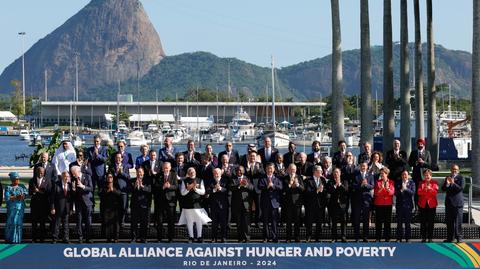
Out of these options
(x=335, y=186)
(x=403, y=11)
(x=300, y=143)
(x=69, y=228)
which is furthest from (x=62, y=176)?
(x=300, y=143)

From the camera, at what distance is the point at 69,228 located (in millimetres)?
19891

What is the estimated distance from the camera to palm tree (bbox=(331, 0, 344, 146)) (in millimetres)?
28484

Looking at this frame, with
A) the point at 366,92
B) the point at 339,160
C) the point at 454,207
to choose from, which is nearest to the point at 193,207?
the point at 339,160

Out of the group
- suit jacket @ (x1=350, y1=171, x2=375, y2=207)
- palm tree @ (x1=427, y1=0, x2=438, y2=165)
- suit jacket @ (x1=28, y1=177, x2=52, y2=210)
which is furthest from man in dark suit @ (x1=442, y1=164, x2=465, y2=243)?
palm tree @ (x1=427, y1=0, x2=438, y2=165)

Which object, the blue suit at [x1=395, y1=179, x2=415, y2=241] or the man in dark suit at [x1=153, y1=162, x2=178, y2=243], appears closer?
the man in dark suit at [x1=153, y1=162, x2=178, y2=243]

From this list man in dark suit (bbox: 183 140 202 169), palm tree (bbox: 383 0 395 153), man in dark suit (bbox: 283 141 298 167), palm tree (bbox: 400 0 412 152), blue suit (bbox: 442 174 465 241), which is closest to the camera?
blue suit (bbox: 442 174 465 241)

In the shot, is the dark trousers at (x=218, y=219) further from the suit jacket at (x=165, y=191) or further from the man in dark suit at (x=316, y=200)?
the man in dark suit at (x=316, y=200)

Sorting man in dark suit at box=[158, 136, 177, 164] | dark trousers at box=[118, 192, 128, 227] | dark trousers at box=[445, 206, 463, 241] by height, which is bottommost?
dark trousers at box=[445, 206, 463, 241]

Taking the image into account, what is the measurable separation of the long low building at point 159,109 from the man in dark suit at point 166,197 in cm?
14749

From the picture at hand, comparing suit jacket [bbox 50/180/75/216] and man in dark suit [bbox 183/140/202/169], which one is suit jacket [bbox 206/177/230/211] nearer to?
man in dark suit [bbox 183/140/202/169]

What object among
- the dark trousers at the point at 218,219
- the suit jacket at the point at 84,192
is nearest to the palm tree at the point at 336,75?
the dark trousers at the point at 218,219

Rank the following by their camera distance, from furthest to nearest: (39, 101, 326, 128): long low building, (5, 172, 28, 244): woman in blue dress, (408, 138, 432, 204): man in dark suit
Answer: (39, 101, 326, 128): long low building < (408, 138, 432, 204): man in dark suit < (5, 172, 28, 244): woman in blue dress

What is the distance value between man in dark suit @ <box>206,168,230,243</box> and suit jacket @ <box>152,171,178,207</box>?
0.69 metres

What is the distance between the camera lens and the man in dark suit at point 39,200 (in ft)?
63.1
